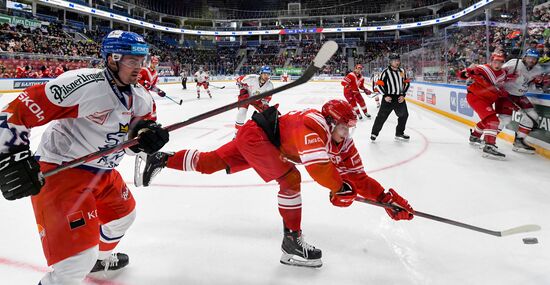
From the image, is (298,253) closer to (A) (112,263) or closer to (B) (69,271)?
(A) (112,263)

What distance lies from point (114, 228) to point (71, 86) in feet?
2.43

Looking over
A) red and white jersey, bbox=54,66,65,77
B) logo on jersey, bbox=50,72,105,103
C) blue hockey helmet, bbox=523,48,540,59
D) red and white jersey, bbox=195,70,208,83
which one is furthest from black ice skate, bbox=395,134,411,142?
red and white jersey, bbox=54,66,65,77

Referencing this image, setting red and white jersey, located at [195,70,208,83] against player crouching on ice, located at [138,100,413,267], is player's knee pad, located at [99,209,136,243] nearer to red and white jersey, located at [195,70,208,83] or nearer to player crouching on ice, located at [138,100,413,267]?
player crouching on ice, located at [138,100,413,267]

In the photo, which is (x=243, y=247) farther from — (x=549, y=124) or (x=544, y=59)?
(x=544, y=59)

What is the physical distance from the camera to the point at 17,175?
1330mm

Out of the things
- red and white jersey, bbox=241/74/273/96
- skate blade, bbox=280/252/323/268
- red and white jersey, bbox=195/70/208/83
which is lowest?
skate blade, bbox=280/252/323/268

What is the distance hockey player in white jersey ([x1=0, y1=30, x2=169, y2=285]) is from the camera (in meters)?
1.33

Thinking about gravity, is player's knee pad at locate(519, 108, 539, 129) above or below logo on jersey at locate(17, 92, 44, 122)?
below

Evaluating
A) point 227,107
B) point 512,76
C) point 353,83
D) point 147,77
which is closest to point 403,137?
Answer: point 512,76

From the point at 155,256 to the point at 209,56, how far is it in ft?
135

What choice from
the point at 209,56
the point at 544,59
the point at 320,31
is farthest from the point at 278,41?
the point at 544,59

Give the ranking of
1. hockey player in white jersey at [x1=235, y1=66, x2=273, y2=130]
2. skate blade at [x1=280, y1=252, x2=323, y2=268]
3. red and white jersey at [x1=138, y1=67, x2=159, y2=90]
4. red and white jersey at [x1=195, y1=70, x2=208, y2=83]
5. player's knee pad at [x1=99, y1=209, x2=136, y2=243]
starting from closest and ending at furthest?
player's knee pad at [x1=99, y1=209, x2=136, y2=243] → skate blade at [x1=280, y1=252, x2=323, y2=268] → hockey player in white jersey at [x1=235, y1=66, x2=273, y2=130] → red and white jersey at [x1=138, y1=67, x2=159, y2=90] → red and white jersey at [x1=195, y1=70, x2=208, y2=83]

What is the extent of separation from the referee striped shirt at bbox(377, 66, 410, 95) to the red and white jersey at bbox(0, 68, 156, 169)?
178 inches

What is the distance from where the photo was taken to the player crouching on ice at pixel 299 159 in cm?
182
